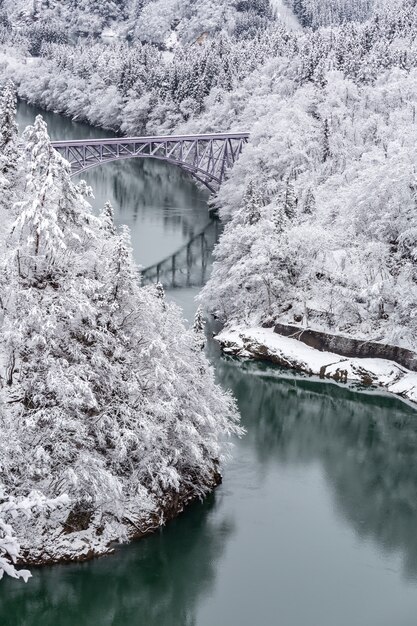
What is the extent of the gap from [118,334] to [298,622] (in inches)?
463

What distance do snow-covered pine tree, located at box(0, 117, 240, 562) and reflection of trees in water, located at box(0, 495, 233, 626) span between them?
722 mm

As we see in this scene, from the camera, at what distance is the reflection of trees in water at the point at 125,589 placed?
2302cm

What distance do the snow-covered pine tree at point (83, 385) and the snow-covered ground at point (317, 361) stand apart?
16658mm

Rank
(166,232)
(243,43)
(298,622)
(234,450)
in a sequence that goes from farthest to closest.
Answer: (243,43) < (166,232) < (234,450) < (298,622)

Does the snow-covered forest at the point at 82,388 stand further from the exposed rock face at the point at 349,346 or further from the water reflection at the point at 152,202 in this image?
the water reflection at the point at 152,202

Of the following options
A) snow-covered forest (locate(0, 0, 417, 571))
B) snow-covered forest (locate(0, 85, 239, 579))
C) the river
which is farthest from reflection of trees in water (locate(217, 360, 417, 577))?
snow-covered forest (locate(0, 85, 239, 579))

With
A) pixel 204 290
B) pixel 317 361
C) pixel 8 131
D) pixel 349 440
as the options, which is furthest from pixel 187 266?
pixel 349 440

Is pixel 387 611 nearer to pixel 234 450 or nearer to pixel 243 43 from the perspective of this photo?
pixel 234 450

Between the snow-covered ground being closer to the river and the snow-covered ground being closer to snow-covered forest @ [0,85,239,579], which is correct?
the river

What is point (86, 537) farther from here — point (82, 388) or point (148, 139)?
point (148, 139)

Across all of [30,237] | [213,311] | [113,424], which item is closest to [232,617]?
[113,424]

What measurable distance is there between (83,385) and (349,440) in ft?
58.5

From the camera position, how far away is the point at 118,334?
26.7 m

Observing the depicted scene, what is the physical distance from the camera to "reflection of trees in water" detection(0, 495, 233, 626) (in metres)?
23.0
